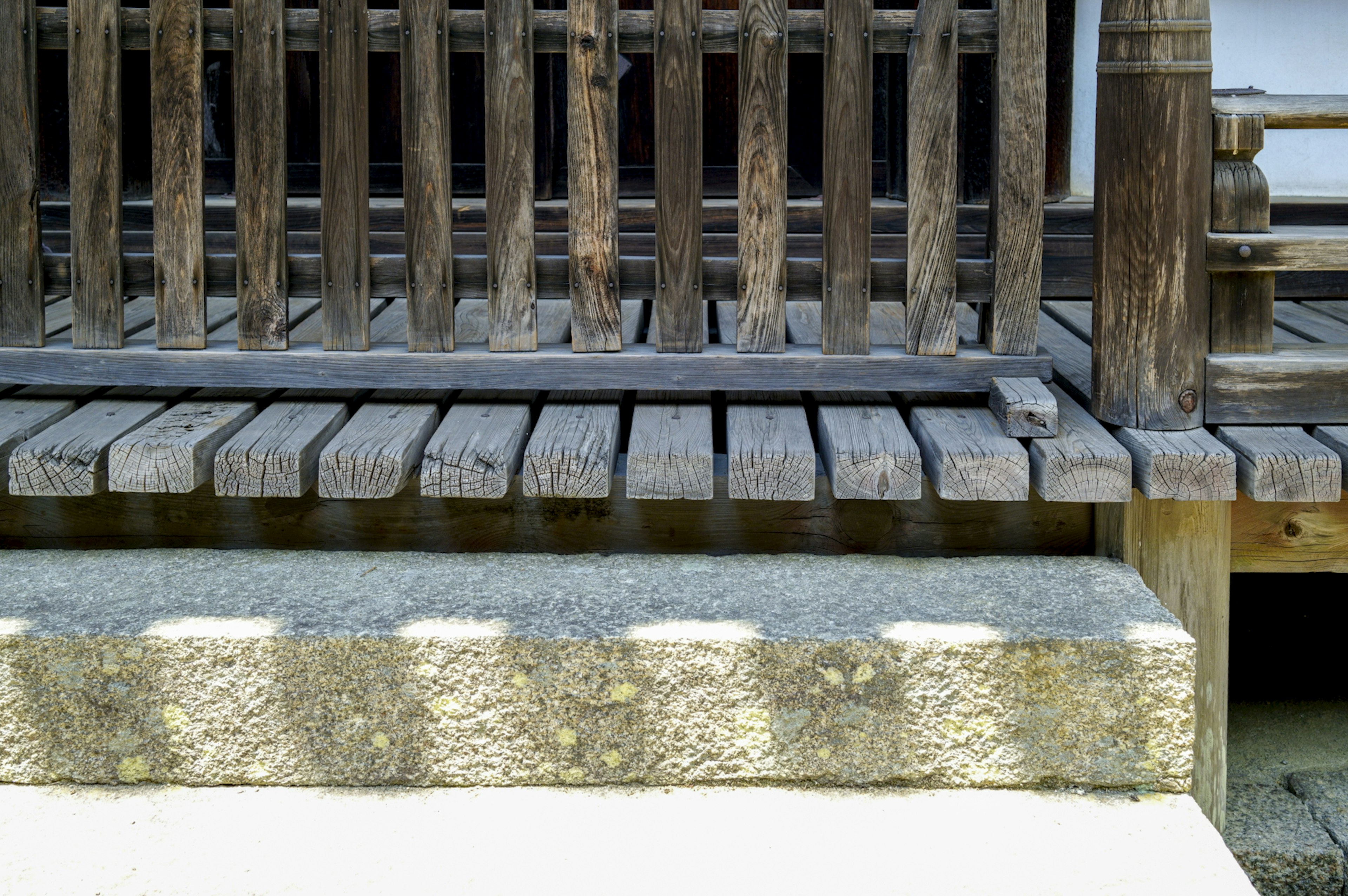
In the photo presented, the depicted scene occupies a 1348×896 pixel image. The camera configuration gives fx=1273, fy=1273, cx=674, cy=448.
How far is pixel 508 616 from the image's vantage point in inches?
96.2

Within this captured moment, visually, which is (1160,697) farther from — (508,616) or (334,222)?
(334,222)

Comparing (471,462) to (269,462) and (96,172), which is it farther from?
(96,172)

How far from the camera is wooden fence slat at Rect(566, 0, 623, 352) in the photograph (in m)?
2.77

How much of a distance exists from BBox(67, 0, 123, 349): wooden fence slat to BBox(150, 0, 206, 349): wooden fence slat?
9 centimetres

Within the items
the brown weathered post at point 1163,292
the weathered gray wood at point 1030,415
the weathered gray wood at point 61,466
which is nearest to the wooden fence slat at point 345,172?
the weathered gray wood at point 61,466

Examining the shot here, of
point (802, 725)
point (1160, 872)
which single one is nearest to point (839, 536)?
point (802, 725)

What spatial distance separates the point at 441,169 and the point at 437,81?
0.62 ft

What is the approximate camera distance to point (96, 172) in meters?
2.89

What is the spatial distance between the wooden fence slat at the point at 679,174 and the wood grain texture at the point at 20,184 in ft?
4.68

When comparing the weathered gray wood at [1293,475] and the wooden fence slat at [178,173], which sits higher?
the wooden fence slat at [178,173]

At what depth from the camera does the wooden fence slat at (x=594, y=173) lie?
2768 mm

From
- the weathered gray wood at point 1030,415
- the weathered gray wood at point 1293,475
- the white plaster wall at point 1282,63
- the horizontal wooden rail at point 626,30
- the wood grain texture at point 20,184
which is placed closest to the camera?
the weathered gray wood at point 1293,475

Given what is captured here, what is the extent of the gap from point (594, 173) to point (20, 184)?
4.38 feet

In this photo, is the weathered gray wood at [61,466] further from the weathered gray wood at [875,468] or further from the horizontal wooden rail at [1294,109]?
the horizontal wooden rail at [1294,109]
